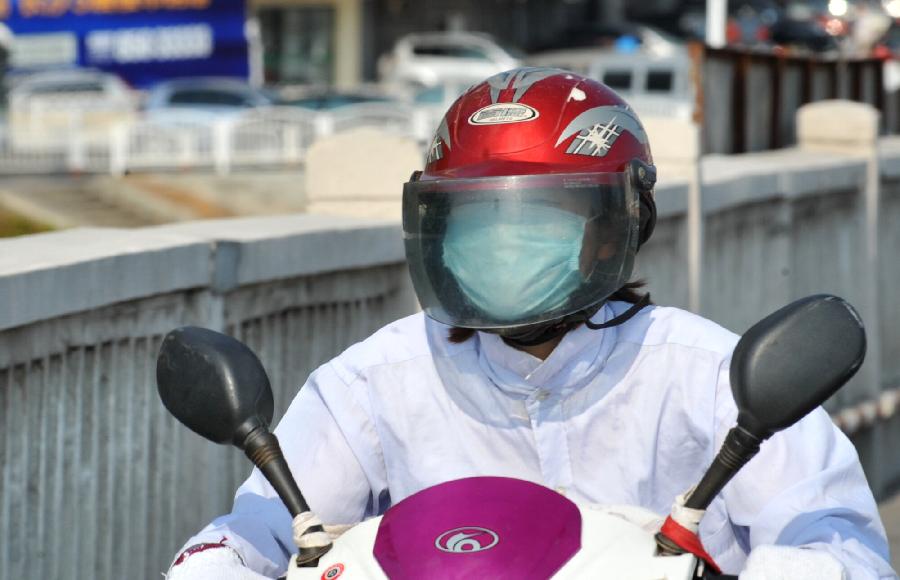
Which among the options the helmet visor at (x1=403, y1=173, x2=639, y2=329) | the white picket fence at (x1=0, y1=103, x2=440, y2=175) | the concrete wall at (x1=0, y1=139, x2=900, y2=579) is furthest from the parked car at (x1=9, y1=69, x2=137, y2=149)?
the helmet visor at (x1=403, y1=173, x2=639, y2=329)

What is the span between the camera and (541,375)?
2.76 metres

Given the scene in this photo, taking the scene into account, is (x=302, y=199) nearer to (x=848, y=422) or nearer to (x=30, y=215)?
(x=30, y=215)

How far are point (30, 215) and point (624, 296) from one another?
10451mm

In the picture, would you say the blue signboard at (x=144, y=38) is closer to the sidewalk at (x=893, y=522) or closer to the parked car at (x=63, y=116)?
the parked car at (x=63, y=116)

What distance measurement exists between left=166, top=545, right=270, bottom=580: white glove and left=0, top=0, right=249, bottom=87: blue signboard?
1313 inches

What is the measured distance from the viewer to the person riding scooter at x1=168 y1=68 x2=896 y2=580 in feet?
8.58

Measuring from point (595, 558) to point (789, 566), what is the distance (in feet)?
0.85

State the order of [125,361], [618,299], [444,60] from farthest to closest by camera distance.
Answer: [444,60] < [125,361] < [618,299]

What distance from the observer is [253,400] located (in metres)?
2.38

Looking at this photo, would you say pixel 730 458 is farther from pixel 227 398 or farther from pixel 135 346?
pixel 135 346

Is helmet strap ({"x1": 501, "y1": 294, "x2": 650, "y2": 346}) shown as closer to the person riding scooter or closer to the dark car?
the person riding scooter

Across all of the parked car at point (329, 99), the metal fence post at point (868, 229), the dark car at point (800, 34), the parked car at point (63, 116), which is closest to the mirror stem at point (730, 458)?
the metal fence post at point (868, 229)

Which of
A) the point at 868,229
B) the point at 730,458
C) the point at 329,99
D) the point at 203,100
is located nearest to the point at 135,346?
the point at 730,458

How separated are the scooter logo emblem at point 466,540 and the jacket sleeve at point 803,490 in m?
0.58
